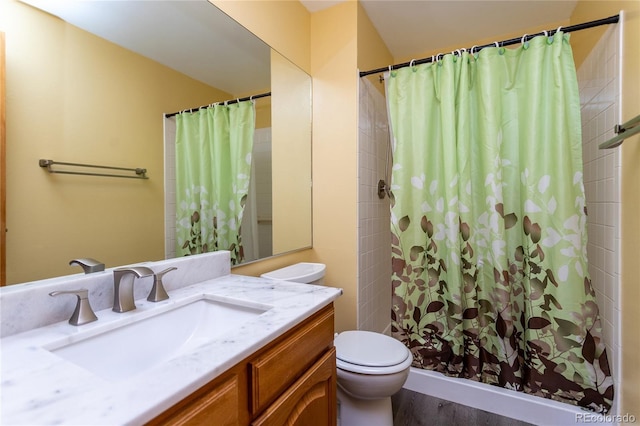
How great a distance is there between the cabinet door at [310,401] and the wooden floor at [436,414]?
801 millimetres

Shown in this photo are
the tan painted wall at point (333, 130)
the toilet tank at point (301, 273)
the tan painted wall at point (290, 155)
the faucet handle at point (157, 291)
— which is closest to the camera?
the faucet handle at point (157, 291)

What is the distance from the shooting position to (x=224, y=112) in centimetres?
Answer: 137

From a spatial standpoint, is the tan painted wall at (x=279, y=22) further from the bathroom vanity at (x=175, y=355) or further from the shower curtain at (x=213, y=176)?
the bathroom vanity at (x=175, y=355)

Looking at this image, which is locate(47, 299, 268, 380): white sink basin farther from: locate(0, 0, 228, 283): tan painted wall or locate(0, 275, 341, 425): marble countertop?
locate(0, 0, 228, 283): tan painted wall

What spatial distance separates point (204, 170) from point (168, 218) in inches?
11.0

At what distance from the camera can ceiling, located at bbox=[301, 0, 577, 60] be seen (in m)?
1.94

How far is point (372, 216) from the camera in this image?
2.10 metres

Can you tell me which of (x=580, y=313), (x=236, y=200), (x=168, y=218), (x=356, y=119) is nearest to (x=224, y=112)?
(x=236, y=200)

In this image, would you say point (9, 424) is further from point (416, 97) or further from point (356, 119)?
point (416, 97)

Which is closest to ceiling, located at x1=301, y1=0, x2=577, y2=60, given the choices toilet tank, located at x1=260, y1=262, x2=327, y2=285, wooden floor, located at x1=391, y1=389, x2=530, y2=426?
toilet tank, located at x1=260, y1=262, x2=327, y2=285

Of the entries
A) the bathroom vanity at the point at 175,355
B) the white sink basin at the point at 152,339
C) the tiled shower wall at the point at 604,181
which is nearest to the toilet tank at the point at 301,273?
the bathroom vanity at the point at 175,355

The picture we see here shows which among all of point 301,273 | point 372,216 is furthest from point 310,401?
point 372,216

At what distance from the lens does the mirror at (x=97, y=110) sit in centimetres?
78

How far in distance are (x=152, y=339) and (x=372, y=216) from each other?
1.57 metres
